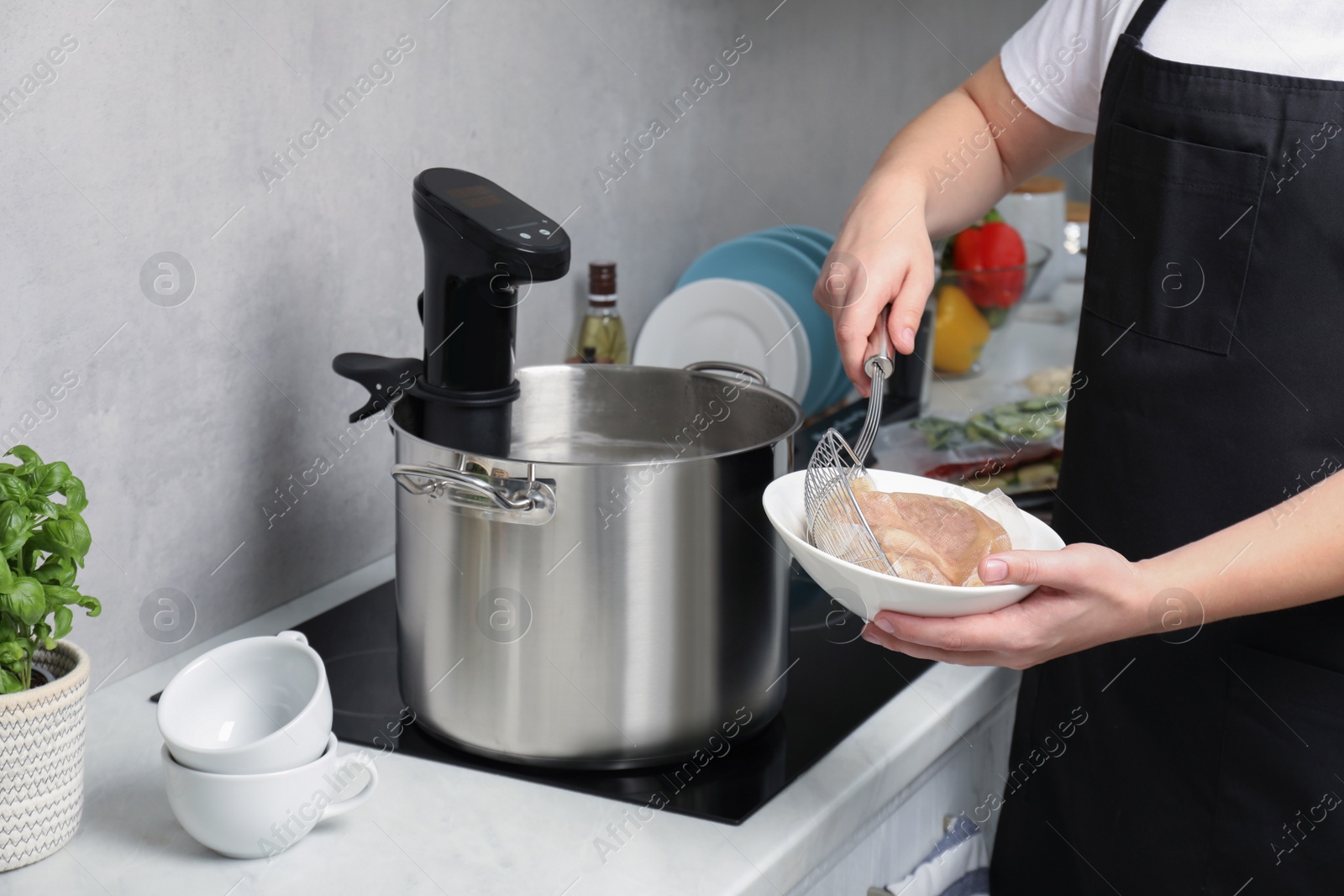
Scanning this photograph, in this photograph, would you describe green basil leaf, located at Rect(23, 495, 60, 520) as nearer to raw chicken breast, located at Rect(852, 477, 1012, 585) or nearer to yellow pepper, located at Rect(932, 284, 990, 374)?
raw chicken breast, located at Rect(852, 477, 1012, 585)

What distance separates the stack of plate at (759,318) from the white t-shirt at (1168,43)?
42 centimetres

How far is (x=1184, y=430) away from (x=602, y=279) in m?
0.64

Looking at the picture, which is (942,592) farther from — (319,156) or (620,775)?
(319,156)

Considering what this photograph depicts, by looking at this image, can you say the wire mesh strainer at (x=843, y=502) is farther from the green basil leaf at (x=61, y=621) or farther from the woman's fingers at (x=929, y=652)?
the green basil leaf at (x=61, y=621)

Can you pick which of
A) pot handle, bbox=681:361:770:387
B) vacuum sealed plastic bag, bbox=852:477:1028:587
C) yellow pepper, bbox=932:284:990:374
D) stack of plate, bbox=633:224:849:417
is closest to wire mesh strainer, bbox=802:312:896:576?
vacuum sealed plastic bag, bbox=852:477:1028:587

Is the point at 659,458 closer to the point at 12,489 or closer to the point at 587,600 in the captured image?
the point at 587,600

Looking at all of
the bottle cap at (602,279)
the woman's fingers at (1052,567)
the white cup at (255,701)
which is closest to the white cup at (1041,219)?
the bottle cap at (602,279)

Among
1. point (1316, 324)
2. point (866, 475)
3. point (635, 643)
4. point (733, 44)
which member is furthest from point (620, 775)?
point (733, 44)

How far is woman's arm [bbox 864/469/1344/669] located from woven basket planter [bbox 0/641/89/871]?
45 centimetres

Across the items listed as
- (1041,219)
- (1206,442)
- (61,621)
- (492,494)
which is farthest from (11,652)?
(1041,219)

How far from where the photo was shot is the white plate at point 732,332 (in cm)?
132

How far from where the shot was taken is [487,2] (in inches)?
43.1

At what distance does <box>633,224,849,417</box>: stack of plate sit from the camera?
1326mm

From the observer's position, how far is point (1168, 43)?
805 mm
